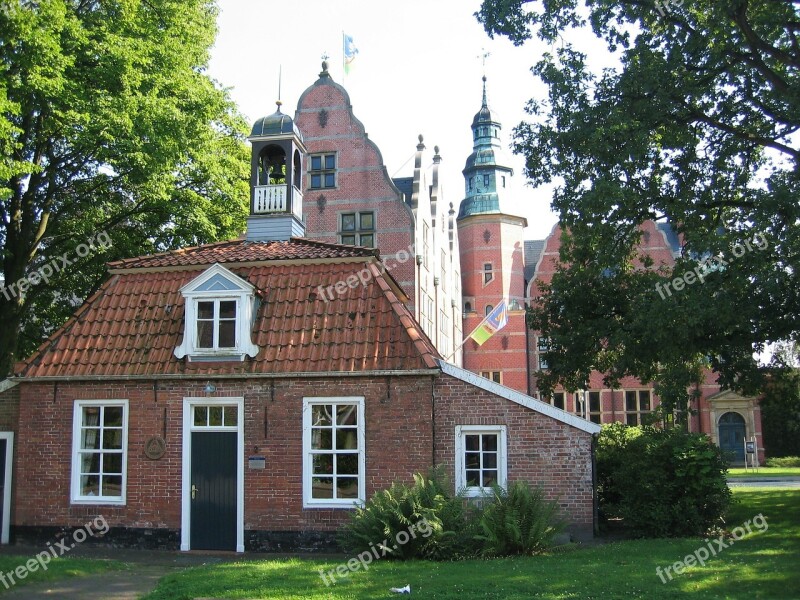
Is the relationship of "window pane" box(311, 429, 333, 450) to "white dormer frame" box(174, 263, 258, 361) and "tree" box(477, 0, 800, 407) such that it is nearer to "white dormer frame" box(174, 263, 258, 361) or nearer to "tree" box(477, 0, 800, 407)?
"white dormer frame" box(174, 263, 258, 361)

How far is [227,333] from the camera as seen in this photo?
15250 mm

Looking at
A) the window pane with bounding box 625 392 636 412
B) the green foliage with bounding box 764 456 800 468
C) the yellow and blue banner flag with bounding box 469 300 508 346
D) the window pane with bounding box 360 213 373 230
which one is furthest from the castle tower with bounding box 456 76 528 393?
the yellow and blue banner flag with bounding box 469 300 508 346

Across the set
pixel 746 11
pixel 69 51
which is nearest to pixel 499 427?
pixel 746 11

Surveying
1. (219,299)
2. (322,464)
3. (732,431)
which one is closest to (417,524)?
(322,464)

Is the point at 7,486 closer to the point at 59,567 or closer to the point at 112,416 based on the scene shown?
the point at 112,416

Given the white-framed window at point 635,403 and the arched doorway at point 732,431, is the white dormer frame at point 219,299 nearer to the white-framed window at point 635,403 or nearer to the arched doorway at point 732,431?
the white-framed window at point 635,403

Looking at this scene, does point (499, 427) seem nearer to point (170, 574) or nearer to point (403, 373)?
point (403, 373)

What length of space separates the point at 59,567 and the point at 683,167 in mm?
15216

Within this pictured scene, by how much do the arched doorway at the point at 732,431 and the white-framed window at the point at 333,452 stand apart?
37500 mm

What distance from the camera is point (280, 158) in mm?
19453

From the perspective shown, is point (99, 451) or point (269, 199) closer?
point (99, 451)

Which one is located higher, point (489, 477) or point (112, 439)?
point (112, 439)

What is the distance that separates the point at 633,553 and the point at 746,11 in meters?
11.2

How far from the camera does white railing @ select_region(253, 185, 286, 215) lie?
733 inches
